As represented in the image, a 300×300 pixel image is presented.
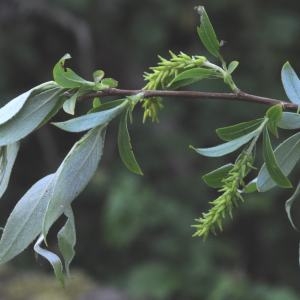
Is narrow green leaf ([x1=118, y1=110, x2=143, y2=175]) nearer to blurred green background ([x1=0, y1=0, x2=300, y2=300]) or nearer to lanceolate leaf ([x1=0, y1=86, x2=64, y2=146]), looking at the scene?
lanceolate leaf ([x1=0, y1=86, x2=64, y2=146])

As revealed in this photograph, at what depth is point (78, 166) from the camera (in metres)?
0.78

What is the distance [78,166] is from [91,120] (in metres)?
0.06

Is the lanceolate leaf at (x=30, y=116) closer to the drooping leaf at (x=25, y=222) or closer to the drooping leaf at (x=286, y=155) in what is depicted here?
the drooping leaf at (x=25, y=222)

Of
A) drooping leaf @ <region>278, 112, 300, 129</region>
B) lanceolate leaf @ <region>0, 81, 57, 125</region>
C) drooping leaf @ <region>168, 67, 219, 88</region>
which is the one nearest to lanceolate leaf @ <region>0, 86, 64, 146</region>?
lanceolate leaf @ <region>0, 81, 57, 125</region>

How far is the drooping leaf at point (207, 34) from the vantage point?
0.80 m

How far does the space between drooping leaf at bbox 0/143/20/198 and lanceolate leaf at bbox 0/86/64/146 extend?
39 mm

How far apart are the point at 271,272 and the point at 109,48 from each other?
4.13ft

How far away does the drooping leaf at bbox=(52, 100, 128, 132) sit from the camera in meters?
0.73

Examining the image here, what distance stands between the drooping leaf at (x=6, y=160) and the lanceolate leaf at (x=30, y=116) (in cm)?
4

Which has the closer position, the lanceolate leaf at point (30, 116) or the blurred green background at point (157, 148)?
the lanceolate leaf at point (30, 116)

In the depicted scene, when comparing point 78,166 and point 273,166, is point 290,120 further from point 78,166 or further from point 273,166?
point 78,166

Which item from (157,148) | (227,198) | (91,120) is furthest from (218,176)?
(157,148)

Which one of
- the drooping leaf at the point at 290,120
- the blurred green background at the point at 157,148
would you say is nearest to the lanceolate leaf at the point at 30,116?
the drooping leaf at the point at 290,120

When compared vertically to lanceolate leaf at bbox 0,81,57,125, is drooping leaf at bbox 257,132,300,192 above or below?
below
